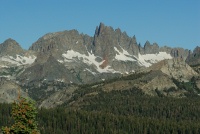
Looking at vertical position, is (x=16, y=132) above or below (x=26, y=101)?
below

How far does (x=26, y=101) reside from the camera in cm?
4616

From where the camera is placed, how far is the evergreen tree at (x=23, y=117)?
44.6 meters

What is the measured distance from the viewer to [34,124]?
45.0m

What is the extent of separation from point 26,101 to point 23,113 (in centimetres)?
127

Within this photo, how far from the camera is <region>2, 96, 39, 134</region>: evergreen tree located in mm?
44625

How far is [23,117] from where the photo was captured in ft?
148

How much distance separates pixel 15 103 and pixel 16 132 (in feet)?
8.81

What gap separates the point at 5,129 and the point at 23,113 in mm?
2644

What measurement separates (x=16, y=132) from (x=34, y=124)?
180 cm

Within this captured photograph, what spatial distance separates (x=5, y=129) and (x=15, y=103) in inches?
116

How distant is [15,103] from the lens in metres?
45.5

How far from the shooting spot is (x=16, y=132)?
4497 centimetres
